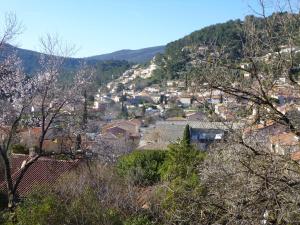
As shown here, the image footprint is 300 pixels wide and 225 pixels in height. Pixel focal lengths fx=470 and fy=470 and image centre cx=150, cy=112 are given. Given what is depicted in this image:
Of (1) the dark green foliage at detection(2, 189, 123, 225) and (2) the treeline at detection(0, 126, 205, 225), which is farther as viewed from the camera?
(1) the dark green foliage at detection(2, 189, 123, 225)

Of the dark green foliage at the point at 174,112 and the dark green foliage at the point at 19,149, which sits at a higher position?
the dark green foliage at the point at 19,149

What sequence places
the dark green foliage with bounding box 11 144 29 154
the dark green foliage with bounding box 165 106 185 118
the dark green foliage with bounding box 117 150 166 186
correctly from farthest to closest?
the dark green foliage with bounding box 165 106 185 118 → the dark green foliage with bounding box 11 144 29 154 → the dark green foliage with bounding box 117 150 166 186

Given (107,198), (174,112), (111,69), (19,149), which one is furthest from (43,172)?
(111,69)

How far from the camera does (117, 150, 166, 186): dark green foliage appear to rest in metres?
17.6

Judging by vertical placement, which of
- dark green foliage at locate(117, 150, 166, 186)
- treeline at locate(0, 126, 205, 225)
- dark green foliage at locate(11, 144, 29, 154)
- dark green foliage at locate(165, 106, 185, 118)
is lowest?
dark green foliage at locate(165, 106, 185, 118)

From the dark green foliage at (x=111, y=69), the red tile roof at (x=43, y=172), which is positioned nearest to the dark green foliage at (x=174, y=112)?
the red tile roof at (x=43, y=172)

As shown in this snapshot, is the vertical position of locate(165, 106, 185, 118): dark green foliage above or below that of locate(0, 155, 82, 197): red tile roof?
below

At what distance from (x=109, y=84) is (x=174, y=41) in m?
45.5

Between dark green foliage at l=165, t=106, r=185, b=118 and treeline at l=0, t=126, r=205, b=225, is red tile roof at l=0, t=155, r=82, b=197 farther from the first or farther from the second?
dark green foliage at l=165, t=106, r=185, b=118

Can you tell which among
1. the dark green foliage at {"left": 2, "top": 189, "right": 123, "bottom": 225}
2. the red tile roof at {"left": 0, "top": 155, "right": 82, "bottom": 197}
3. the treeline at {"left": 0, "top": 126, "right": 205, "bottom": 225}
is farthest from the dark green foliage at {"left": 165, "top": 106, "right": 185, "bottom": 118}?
the dark green foliage at {"left": 2, "top": 189, "right": 123, "bottom": 225}

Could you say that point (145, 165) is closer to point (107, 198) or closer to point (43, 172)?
point (43, 172)

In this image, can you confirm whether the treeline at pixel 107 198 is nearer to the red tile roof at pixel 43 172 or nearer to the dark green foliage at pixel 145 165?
the dark green foliage at pixel 145 165

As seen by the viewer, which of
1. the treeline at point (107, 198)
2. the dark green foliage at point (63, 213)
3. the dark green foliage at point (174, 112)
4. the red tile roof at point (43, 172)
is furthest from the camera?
the dark green foliage at point (174, 112)

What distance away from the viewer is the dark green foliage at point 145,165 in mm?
17602
